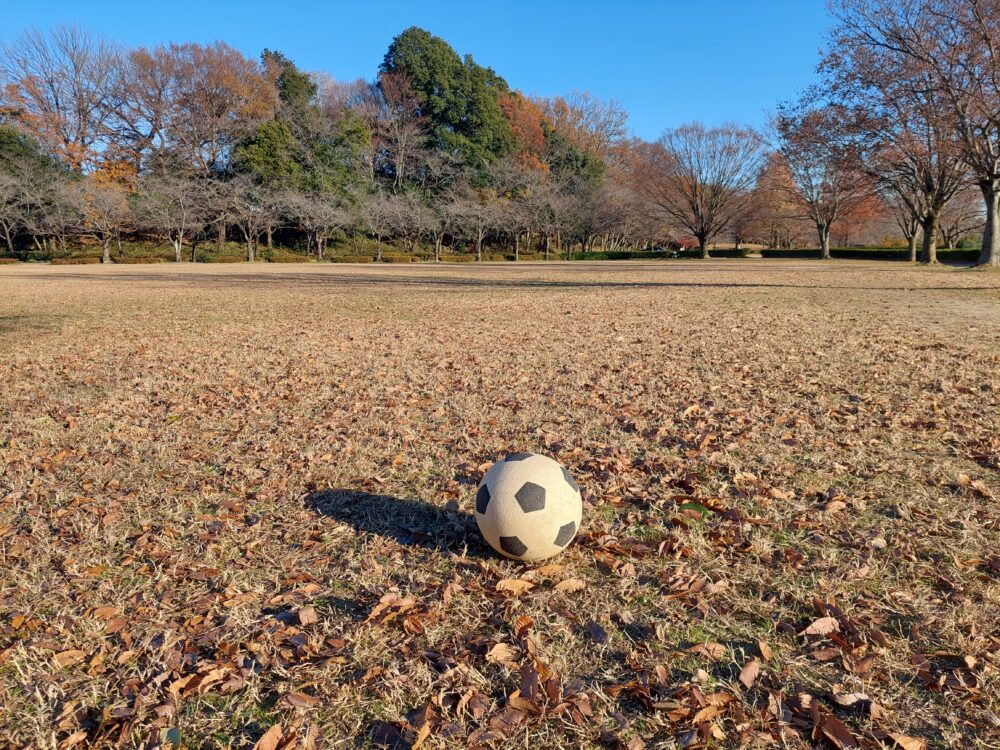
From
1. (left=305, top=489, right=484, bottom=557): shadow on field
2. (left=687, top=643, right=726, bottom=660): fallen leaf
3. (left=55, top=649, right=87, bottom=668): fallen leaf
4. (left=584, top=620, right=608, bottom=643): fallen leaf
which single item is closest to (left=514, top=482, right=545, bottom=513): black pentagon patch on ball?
(left=305, top=489, right=484, bottom=557): shadow on field

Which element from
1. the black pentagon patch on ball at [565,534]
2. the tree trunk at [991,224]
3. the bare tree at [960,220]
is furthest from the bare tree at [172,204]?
the bare tree at [960,220]

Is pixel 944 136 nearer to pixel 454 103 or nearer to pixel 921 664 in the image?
pixel 921 664

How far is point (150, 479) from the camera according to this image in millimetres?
4094

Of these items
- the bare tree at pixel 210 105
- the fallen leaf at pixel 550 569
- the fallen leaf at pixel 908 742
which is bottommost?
the fallen leaf at pixel 908 742

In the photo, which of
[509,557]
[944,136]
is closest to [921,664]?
[509,557]

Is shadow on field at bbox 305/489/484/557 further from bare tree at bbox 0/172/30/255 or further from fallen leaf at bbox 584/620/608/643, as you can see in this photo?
bare tree at bbox 0/172/30/255

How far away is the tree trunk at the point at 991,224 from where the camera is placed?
22125 millimetres

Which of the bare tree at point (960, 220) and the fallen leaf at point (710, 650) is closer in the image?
the fallen leaf at point (710, 650)

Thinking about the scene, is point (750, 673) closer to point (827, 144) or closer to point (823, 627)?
point (823, 627)

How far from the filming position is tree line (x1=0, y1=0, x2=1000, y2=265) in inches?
1609

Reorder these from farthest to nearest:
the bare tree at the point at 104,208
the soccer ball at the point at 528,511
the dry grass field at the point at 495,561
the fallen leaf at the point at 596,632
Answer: the bare tree at the point at 104,208, the soccer ball at the point at 528,511, the fallen leaf at the point at 596,632, the dry grass field at the point at 495,561

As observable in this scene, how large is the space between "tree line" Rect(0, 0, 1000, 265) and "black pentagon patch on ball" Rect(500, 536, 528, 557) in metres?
29.0

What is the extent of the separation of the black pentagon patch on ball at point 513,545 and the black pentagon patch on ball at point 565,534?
17cm

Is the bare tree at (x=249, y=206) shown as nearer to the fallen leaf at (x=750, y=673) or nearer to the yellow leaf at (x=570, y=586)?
the yellow leaf at (x=570, y=586)
